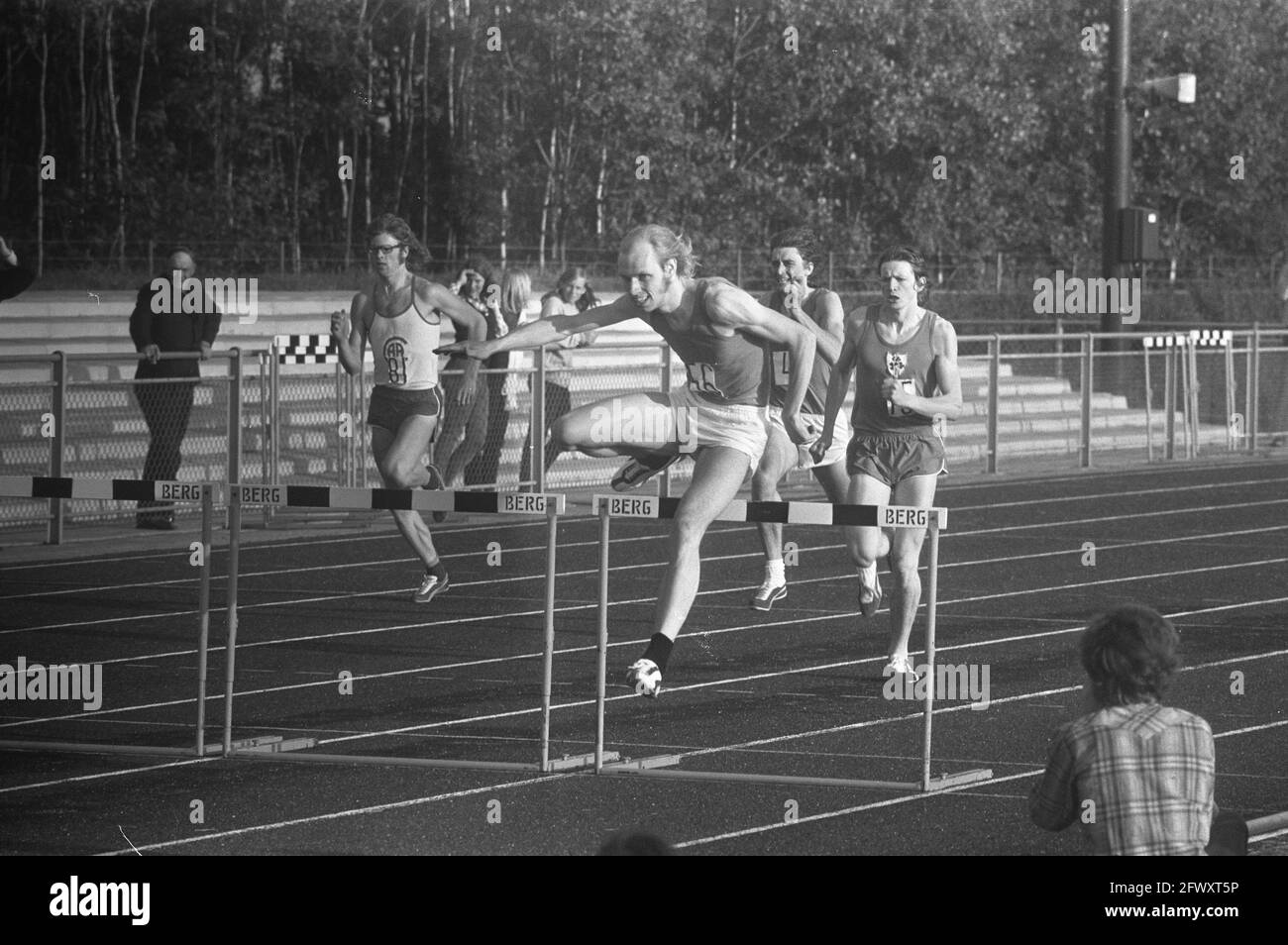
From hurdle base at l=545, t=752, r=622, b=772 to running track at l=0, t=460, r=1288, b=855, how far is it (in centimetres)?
10

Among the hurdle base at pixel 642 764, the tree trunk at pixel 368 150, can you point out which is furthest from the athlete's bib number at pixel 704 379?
the tree trunk at pixel 368 150

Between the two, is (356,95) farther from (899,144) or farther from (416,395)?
(416,395)

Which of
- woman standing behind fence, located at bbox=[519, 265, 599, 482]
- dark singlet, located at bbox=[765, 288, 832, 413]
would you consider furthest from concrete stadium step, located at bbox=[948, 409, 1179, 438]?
dark singlet, located at bbox=[765, 288, 832, 413]

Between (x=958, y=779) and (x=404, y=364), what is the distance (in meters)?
5.28

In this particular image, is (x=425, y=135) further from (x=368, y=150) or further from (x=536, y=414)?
(x=536, y=414)

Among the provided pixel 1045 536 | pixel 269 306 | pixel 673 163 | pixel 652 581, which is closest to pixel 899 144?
pixel 673 163

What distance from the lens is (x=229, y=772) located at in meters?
7.51

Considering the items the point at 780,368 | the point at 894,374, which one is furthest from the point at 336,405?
the point at 894,374

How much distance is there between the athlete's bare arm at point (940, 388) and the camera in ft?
29.8

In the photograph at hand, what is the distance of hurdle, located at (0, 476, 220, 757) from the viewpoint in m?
7.67

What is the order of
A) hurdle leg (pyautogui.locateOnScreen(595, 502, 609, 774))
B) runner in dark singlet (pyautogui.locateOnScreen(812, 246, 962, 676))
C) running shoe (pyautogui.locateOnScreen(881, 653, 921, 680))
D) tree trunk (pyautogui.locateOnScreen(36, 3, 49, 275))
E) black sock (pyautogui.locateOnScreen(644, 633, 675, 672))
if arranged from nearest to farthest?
hurdle leg (pyautogui.locateOnScreen(595, 502, 609, 774)), black sock (pyautogui.locateOnScreen(644, 633, 675, 672)), running shoe (pyautogui.locateOnScreen(881, 653, 921, 680)), runner in dark singlet (pyautogui.locateOnScreen(812, 246, 962, 676)), tree trunk (pyautogui.locateOnScreen(36, 3, 49, 275))

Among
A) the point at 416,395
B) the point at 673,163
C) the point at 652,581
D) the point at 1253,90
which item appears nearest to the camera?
the point at 416,395

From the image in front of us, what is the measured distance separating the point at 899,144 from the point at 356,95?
1257 centimetres

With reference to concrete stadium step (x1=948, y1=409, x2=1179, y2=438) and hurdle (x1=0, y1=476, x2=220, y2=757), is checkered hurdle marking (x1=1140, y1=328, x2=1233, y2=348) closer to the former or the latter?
concrete stadium step (x1=948, y1=409, x2=1179, y2=438)
